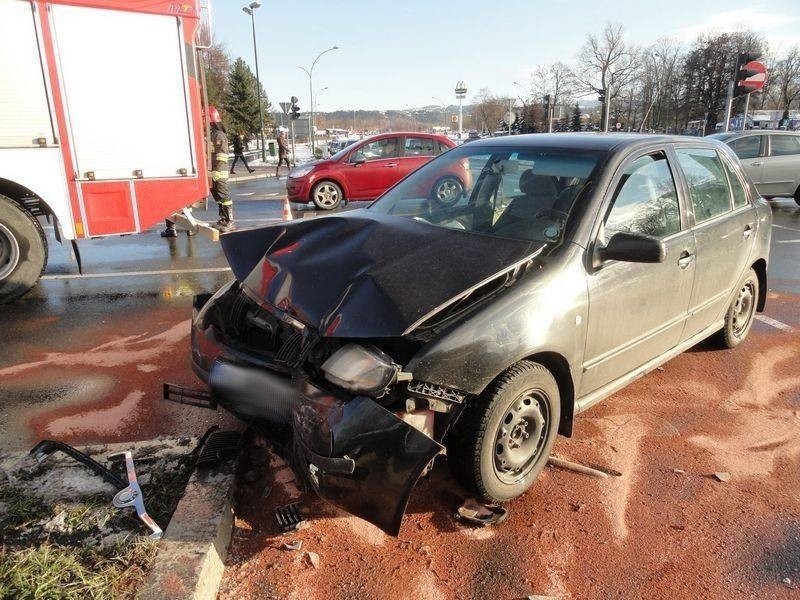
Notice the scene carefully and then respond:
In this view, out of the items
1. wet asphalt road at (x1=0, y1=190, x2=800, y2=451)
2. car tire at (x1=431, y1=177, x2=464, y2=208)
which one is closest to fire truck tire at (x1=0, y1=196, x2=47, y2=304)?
wet asphalt road at (x1=0, y1=190, x2=800, y2=451)

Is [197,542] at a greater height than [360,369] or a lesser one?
lesser

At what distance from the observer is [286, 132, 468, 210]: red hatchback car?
43.0 feet

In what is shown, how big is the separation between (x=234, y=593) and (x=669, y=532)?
1.96m

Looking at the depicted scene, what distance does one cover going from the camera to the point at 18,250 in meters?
6.16

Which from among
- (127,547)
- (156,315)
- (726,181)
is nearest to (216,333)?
(127,547)

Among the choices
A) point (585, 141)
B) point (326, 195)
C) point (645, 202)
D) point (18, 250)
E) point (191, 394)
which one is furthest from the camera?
point (326, 195)

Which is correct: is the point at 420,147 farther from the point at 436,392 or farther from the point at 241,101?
the point at 241,101

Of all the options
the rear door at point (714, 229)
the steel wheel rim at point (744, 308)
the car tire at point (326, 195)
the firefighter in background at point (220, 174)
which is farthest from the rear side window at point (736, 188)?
the car tire at point (326, 195)

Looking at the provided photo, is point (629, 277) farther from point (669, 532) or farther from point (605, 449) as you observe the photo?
point (669, 532)

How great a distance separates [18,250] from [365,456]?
18.9ft

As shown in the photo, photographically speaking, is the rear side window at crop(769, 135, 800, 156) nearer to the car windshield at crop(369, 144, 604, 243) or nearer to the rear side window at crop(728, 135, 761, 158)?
the rear side window at crop(728, 135, 761, 158)

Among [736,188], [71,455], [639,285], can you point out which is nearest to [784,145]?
[736,188]

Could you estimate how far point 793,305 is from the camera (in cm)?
608

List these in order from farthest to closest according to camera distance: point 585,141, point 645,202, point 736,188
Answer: point 736,188
point 585,141
point 645,202
